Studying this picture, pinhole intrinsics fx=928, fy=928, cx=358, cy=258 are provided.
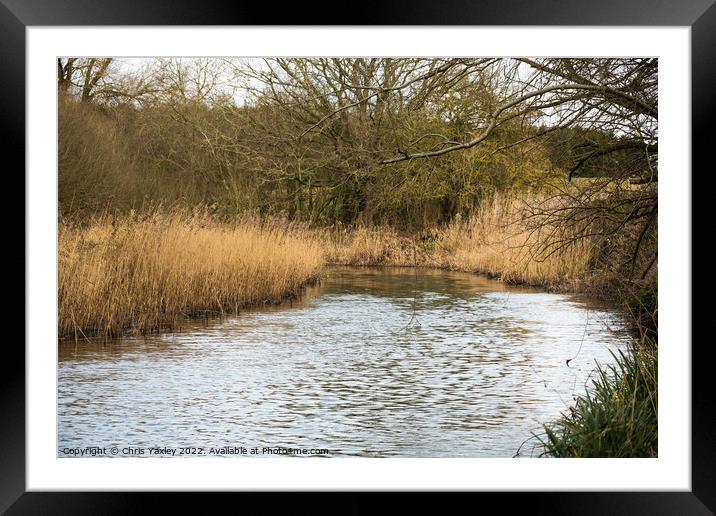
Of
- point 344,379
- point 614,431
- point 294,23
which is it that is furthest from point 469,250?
point 294,23

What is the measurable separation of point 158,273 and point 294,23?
6548 mm

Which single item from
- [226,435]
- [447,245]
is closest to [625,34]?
[226,435]

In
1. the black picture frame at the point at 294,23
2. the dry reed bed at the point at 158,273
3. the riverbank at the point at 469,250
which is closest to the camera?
the black picture frame at the point at 294,23

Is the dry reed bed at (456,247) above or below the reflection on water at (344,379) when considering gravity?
above

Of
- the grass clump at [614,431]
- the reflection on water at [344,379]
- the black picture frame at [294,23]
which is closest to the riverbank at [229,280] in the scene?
the grass clump at [614,431]

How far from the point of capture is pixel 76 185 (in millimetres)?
13398

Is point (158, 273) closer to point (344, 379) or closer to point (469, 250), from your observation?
point (344, 379)

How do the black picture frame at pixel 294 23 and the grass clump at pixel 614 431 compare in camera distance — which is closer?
the black picture frame at pixel 294 23

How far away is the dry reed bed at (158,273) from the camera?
8.97 metres

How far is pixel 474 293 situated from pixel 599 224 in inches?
264

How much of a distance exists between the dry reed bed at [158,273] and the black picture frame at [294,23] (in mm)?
5054

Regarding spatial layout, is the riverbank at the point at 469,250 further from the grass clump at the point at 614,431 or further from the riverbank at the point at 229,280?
the grass clump at the point at 614,431
